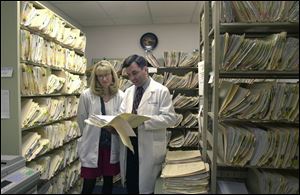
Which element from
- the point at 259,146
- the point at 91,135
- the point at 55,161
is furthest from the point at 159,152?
the point at 55,161

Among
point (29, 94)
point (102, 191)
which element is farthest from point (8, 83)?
point (102, 191)

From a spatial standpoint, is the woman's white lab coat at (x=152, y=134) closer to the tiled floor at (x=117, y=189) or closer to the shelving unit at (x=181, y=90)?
the tiled floor at (x=117, y=189)

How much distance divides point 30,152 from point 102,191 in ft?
1.91

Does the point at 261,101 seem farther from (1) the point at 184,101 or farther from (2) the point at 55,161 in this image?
(1) the point at 184,101

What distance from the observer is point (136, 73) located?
171cm

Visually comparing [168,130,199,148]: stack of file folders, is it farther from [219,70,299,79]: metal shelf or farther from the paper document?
[219,70,299,79]: metal shelf

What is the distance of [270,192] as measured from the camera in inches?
38.1

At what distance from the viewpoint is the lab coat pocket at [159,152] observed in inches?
67.5

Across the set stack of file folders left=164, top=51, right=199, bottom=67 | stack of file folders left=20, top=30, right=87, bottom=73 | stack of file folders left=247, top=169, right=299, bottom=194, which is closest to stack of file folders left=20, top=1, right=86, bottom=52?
stack of file folders left=20, top=30, right=87, bottom=73

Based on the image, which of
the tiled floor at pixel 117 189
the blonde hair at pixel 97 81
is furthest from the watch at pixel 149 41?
the tiled floor at pixel 117 189

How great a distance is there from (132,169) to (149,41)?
95.5 inches

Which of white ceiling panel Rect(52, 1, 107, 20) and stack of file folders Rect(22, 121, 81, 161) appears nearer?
white ceiling panel Rect(52, 1, 107, 20)

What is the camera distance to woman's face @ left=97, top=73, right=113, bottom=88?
1.92m

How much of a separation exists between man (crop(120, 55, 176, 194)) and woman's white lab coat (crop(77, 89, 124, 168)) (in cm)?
10
